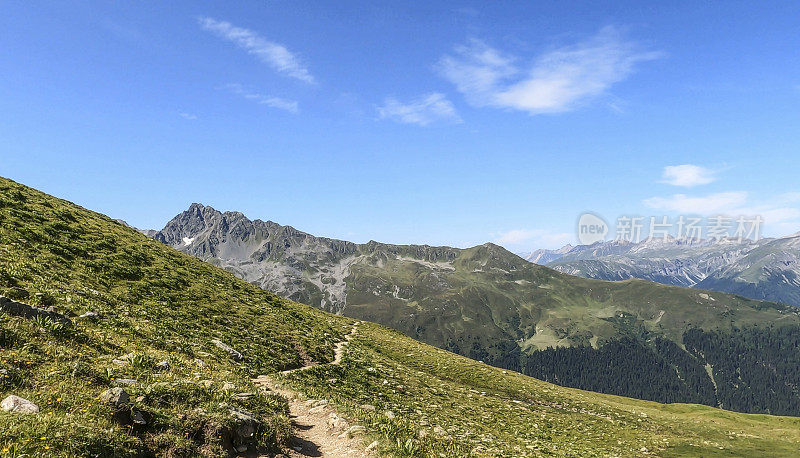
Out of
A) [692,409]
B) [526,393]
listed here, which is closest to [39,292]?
[526,393]

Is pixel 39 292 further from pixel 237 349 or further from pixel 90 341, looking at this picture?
pixel 237 349

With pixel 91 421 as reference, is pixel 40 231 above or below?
above

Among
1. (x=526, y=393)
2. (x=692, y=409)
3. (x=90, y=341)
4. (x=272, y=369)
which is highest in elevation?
(x=90, y=341)

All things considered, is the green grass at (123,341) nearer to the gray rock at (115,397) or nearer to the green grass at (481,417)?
the gray rock at (115,397)

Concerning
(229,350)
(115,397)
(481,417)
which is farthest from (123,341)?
(481,417)

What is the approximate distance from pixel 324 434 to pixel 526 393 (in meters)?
33.3

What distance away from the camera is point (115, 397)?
1011cm

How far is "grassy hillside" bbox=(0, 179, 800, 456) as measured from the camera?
1016 centimetres

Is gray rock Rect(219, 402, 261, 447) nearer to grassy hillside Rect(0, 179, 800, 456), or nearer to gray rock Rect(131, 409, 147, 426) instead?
grassy hillside Rect(0, 179, 800, 456)

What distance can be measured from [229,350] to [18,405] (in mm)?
15717

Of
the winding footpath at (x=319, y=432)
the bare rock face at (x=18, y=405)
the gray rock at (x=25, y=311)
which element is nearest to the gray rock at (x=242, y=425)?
the winding footpath at (x=319, y=432)

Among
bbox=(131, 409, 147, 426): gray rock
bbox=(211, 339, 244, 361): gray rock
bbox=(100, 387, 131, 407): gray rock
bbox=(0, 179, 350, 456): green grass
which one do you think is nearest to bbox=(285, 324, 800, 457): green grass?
bbox=(211, 339, 244, 361): gray rock

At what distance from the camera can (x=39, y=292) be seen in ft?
58.4

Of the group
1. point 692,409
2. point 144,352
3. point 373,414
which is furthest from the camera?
point 692,409
